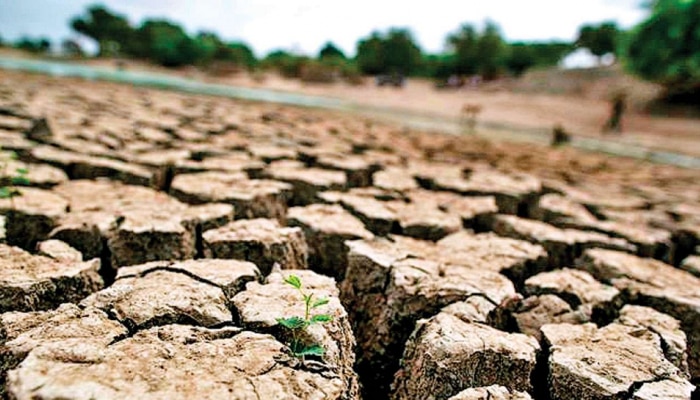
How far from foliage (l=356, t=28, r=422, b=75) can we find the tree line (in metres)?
0.07

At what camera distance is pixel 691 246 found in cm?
243

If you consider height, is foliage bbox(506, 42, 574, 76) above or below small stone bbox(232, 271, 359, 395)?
above

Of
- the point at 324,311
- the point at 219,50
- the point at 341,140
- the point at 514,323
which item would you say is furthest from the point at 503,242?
the point at 219,50

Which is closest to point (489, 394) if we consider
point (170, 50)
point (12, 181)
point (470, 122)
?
point (12, 181)

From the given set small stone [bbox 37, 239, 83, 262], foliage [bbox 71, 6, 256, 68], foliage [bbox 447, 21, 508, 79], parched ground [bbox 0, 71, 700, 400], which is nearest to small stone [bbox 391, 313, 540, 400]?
parched ground [bbox 0, 71, 700, 400]

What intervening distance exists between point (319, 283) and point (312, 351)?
363mm

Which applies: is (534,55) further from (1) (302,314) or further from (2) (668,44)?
(1) (302,314)

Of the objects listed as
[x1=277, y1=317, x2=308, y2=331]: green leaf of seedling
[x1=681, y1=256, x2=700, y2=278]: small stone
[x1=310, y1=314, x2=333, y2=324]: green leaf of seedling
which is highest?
[x1=310, y1=314, x2=333, y2=324]: green leaf of seedling

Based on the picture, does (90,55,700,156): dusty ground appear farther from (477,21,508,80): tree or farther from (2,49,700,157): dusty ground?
(477,21,508,80): tree

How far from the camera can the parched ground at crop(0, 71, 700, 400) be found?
95 centimetres

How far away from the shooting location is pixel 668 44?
1556 centimetres

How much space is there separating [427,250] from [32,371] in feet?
4.07

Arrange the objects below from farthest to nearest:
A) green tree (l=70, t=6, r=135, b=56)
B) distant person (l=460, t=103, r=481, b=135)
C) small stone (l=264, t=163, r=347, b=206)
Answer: green tree (l=70, t=6, r=135, b=56)
distant person (l=460, t=103, r=481, b=135)
small stone (l=264, t=163, r=347, b=206)

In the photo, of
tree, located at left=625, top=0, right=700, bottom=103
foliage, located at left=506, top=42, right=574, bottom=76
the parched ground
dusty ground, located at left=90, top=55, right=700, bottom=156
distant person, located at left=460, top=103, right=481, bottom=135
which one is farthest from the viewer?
foliage, located at left=506, top=42, right=574, bottom=76
